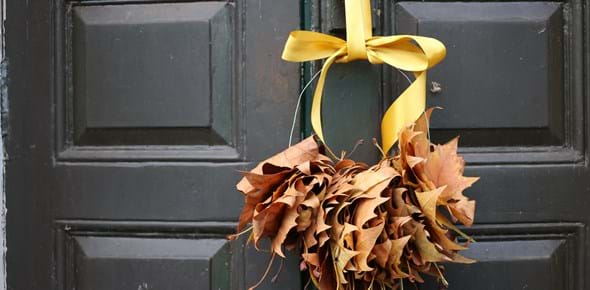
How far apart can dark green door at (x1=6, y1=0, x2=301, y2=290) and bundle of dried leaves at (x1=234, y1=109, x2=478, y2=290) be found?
14cm

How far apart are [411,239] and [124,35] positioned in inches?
17.2

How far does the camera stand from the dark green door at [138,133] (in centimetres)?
84

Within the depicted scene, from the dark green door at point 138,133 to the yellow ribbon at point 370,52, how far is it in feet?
0.27

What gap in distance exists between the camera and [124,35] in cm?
87

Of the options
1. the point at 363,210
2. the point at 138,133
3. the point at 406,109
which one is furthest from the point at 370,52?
the point at 138,133

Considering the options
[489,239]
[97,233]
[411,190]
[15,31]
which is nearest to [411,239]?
[411,190]

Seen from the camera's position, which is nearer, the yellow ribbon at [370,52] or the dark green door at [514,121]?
the yellow ribbon at [370,52]

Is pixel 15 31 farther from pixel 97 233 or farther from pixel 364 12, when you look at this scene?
pixel 364 12

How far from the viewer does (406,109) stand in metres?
0.75

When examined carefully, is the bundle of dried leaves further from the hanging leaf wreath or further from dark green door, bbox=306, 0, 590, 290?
dark green door, bbox=306, 0, 590, 290

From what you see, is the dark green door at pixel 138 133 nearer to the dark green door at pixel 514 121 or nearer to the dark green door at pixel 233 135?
the dark green door at pixel 233 135

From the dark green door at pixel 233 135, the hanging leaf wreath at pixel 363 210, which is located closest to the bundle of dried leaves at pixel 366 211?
the hanging leaf wreath at pixel 363 210

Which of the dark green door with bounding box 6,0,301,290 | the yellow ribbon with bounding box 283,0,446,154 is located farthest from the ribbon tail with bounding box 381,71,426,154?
the dark green door with bounding box 6,0,301,290

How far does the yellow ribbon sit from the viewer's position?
74cm
